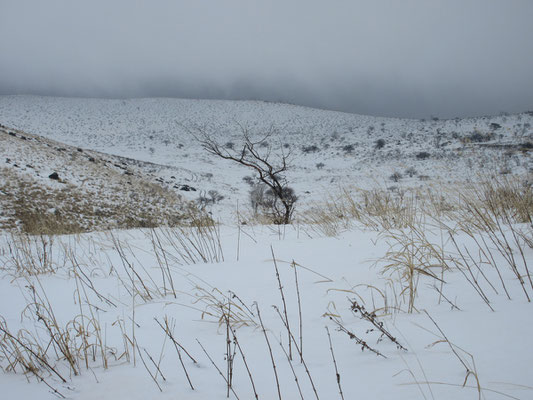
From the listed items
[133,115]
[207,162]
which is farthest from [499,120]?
[133,115]

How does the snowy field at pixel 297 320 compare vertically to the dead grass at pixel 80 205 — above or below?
above

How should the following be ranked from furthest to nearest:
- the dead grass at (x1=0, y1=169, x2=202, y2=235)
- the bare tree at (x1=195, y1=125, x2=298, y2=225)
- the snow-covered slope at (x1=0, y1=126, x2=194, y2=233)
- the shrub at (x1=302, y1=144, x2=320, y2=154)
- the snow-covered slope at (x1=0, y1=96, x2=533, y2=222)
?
the shrub at (x1=302, y1=144, x2=320, y2=154) → the snow-covered slope at (x1=0, y1=96, x2=533, y2=222) → the snow-covered slope at (x1=0, y1=126, x2=194, y2=233) → the dead grass at (x1=0, y1=169, x2=202, y2=235) → the bare tree at (x1=195, y1=125, x2=298, y2=225)

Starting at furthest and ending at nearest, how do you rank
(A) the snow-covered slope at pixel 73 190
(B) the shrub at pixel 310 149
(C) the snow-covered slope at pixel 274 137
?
(B) the shrub at pixel 310 149 → (C) the snow-covered slope at pixel 274 137 → (A) the snow-covered slope at pixel 73 190

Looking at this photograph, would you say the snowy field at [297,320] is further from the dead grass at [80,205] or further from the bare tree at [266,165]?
the dead grass at [80,205]

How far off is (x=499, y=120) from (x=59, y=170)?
50951mm

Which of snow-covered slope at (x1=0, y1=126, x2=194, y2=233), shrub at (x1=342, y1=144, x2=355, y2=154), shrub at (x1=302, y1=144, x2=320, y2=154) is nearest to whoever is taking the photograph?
snow-covered slope at (x1=0, y1=126, x2=194, y2=233)

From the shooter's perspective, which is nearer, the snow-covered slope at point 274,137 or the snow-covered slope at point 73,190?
the snow-covered slope at point 73,190

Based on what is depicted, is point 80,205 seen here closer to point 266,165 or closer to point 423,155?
point 266,165

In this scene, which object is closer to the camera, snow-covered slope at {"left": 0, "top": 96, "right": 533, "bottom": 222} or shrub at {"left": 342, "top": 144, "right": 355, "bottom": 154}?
snow-covered slope at {"left": 0, "top": 96, "right": 533, "bottom": 222}

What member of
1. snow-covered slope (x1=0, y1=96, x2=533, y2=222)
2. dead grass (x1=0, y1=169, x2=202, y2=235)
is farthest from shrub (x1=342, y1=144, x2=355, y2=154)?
dead grass (x1=0, y1=169, x2=202, y2=235)

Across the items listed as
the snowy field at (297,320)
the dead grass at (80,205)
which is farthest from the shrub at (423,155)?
the snowy field at (297,320)

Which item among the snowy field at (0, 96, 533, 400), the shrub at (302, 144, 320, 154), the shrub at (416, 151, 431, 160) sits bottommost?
the snowy field at (0, 96, 533, 400)

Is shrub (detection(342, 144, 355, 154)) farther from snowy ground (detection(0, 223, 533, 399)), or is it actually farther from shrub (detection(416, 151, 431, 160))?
snowy ground (detection(0, 223, 533, 399))

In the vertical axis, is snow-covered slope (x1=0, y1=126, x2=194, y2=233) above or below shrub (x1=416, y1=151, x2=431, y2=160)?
below
